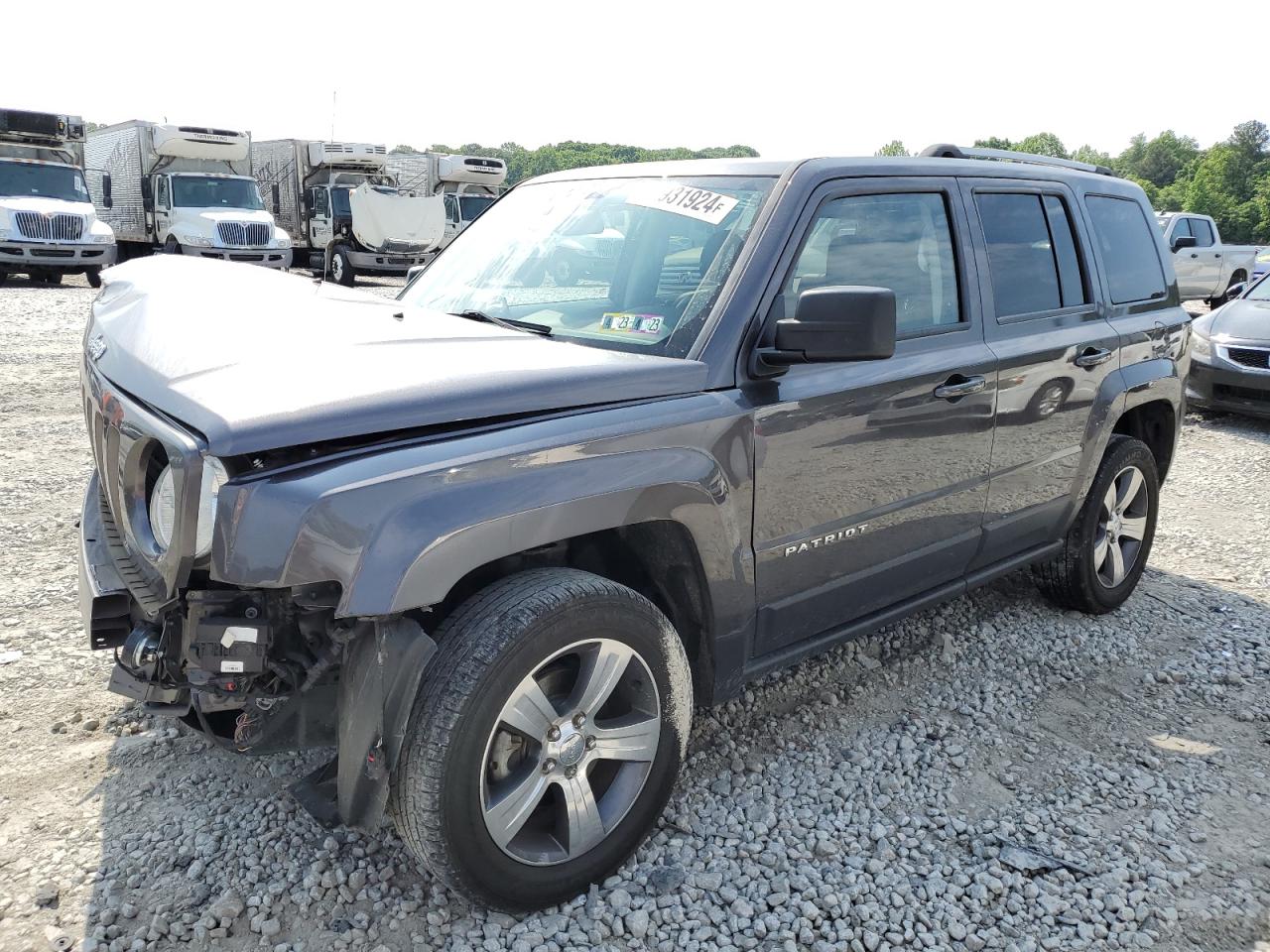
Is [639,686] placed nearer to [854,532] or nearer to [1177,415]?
[854,532]

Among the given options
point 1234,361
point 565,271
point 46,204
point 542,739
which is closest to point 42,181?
point 46,204

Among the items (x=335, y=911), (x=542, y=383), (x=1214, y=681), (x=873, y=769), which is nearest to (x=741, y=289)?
(x=542, y=383)

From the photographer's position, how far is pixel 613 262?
314 cm

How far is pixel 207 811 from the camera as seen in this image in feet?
9.38

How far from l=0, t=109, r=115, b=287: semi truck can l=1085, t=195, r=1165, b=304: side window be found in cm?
1753

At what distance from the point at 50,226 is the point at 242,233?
11.7 ft

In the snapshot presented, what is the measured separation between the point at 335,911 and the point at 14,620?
7.56ft

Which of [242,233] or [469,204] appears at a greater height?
[469,204]

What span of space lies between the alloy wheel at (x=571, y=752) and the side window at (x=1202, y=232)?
69.1 ft

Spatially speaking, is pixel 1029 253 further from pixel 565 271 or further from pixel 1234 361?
pixel 1234 361

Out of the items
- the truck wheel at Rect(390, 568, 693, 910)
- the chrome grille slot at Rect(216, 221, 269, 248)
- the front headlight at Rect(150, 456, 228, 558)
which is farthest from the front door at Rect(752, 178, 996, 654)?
the chrome grille slot at Rect(216, 221, 269, 248)

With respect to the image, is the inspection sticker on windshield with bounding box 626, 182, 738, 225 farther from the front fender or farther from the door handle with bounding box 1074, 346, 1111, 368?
the door handle with bounding box 1074, 346, 1111, 368

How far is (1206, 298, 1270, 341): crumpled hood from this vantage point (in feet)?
29.8

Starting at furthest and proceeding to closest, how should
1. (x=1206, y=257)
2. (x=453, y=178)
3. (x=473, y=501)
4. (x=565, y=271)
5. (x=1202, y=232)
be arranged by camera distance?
(x=453, y=178) < (x=1206, y=257) < (x=1202, y=232) < (x=565, y=271) < (x=473, y=501)
